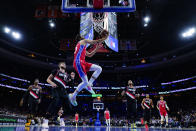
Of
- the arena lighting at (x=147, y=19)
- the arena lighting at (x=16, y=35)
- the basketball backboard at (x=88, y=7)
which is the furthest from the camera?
the arena lighting at (x=16, y=35)

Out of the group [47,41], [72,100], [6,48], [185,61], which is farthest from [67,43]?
[185,61]

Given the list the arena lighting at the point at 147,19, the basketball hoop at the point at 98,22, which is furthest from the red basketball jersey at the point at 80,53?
the arena lighting at the point at 147,19

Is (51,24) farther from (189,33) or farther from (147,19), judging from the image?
(189,33)

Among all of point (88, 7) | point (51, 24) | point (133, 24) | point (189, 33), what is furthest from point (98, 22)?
point (189, 33)

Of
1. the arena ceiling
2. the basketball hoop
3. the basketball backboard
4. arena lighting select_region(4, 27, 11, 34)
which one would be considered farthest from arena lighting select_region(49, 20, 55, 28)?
the basketball backboard

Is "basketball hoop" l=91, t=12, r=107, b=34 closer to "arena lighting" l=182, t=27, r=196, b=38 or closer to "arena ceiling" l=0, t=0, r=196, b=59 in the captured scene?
"arena ceiling" l=0, t=0, r=196, b=59

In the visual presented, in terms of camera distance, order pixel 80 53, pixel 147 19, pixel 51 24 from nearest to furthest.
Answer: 1. pixel 80 53
2. pixel 147 19
3. pixel 51 24

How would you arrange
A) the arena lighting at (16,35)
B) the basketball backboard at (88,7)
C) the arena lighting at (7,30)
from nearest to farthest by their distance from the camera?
the basketball backboard at (88,7)
the arena lighting at (7,30)
the arena lighting at (16,35)

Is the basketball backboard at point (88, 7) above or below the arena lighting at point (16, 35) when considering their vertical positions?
below

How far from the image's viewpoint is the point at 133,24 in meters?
18.8

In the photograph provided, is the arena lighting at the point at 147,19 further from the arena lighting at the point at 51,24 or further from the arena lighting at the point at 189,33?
the arena lighting at the point at 51,24

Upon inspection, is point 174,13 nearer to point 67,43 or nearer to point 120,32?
point 120,32

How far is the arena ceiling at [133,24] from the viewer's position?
15.3m

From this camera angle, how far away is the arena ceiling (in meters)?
15.3
